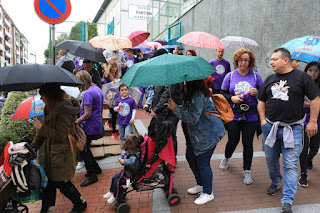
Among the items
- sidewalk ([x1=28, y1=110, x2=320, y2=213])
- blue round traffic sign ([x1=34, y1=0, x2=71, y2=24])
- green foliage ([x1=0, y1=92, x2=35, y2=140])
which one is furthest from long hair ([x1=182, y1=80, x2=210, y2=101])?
green foliage ([x1=0, y1=92, x2=35, y2=140])

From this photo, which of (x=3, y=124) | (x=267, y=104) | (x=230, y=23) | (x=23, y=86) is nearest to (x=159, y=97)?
(x=267, y=104)

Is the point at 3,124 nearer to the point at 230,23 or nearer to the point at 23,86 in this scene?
the point at 23,86

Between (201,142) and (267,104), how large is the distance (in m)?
1.04

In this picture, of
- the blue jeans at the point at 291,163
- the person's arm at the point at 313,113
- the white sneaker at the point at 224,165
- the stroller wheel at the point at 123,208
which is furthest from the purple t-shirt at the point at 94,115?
the person's arm at the point at 313,113

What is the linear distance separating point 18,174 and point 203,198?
2237 millimetres

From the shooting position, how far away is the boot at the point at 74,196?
10.1ft

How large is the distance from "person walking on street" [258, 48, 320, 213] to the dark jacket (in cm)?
251

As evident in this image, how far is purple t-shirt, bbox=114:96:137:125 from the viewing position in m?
5.00

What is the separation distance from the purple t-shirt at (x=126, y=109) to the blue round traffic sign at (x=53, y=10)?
1872 millimetres

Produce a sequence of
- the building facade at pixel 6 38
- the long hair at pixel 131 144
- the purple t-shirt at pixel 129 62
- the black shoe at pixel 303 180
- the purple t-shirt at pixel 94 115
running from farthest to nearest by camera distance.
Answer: the building facade at pixel 6 38, the purple t-shirt at pixel 129 62, the purple t-shirt at pixel 94 115, the black shoe at pixel 303 180, the long hair at pixel 131 144

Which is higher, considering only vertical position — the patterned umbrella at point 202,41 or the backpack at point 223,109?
the patterned umbrella at point 202,41

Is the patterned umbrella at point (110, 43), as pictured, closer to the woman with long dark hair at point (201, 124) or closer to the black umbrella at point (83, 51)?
the black umbrella at point (83, 51)

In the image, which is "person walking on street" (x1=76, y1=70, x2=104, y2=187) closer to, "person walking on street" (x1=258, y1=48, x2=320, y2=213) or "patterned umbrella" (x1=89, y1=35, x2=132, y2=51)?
"patterned umbrella" (x1=89, y1=35, x2=132, y2=51)

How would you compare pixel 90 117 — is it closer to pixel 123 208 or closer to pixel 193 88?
pixel 123 208
